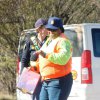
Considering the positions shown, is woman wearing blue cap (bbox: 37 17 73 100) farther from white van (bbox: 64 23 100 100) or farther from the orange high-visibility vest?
white van (bbox: 64 23 100 100)

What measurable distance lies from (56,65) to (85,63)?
5.60 ft

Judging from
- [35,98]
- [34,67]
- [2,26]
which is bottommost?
[35,98]

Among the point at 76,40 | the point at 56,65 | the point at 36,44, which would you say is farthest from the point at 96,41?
the point at 56,65

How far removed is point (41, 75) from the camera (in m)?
5.76

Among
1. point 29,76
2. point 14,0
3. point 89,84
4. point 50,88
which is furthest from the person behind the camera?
point 14,0

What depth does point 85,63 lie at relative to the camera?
23.4 feet

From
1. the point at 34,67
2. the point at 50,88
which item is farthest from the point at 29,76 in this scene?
the point at 50,88

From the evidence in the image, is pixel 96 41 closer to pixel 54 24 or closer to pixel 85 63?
pixel 85 63

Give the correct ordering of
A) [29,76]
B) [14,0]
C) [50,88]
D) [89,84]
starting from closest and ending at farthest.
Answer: [50,88], [29,76], [89,84], [14,0]

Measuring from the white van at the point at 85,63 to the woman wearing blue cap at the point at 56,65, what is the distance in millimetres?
1594

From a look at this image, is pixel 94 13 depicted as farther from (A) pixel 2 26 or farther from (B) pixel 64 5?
(A) pixel 2 26

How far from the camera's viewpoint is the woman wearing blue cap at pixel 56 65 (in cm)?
545

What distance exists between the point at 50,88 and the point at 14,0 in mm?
6398

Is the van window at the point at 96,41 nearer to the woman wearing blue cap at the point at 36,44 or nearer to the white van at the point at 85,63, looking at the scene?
the white van at the point at 85,63
